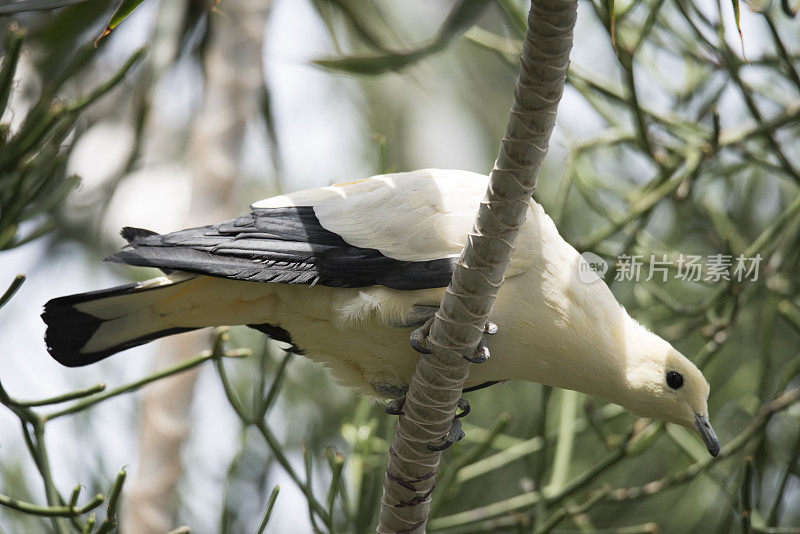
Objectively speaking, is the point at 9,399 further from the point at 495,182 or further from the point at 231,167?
the point at 231,167

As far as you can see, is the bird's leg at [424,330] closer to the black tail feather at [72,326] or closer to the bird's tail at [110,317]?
the bird's tail at [110,317]

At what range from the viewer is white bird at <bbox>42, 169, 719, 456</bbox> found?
2.35m

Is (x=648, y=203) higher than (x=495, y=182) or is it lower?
lower

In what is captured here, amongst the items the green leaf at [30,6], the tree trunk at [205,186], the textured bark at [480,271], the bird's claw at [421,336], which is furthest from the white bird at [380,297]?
the tree trunk at [205,186]

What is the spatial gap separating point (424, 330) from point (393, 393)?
472 mm

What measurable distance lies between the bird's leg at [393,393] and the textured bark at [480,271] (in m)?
0.23

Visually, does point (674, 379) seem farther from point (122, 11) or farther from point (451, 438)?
point (122, 11)

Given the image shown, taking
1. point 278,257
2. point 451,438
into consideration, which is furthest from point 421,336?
point 278,257

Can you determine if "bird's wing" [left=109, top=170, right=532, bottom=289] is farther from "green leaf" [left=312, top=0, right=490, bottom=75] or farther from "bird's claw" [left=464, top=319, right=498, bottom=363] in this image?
"green leaf" [left=312, top=0, right=490, bottom=75]

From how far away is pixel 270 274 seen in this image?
2361 mm

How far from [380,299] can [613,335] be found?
2.42 feet

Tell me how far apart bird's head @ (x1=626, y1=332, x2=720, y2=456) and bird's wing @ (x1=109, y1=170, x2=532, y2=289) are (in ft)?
2.29

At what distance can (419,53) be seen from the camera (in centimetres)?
286

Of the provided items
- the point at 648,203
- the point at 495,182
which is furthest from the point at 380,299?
the point at 648,203
